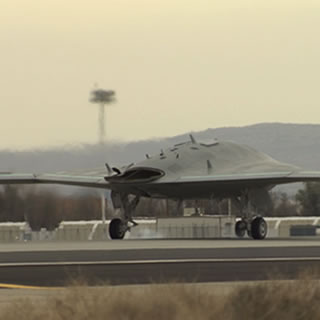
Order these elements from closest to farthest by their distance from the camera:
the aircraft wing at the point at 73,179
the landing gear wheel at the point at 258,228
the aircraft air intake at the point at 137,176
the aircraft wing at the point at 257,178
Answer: the aircraft wing at the point at 257,178, the landing gear wheel at the point at 258,228, the aircraft air intake at the point at 137,176, the aircraft wing at the point at 73,179

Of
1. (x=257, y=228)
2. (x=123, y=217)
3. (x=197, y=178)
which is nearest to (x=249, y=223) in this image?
(x=257, y=228)

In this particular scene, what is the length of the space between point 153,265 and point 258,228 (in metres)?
Answer: 25.4

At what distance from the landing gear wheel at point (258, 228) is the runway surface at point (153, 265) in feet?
48.5

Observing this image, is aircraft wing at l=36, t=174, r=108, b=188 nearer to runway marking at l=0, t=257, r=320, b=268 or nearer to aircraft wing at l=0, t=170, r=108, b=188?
aircraft wing at l=0, t=170, r=108, b=188

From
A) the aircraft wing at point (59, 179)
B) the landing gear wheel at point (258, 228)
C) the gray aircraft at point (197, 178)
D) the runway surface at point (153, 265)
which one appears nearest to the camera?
the runway surface at point (153, 265)

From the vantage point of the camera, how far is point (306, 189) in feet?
429

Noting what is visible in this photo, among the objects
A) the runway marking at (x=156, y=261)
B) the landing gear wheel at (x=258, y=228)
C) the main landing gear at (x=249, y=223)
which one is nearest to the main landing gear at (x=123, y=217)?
the main landing gear at (x=249, y=223)

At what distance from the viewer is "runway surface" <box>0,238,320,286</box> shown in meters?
23.8

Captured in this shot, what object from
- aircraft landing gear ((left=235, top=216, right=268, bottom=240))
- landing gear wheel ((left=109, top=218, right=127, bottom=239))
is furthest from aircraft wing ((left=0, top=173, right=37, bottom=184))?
aircraft landing gear ((left=235, top=216, right=268, bottom=240))

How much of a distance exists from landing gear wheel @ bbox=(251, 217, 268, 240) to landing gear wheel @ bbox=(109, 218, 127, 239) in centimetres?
699

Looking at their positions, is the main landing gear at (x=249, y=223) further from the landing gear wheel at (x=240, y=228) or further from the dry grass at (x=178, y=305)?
the dry grass at (x=178, y=305)

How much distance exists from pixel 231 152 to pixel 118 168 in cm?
596

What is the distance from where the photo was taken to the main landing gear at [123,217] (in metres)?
56.2

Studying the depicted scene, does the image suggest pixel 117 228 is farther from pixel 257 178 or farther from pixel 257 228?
pixel 257 178
